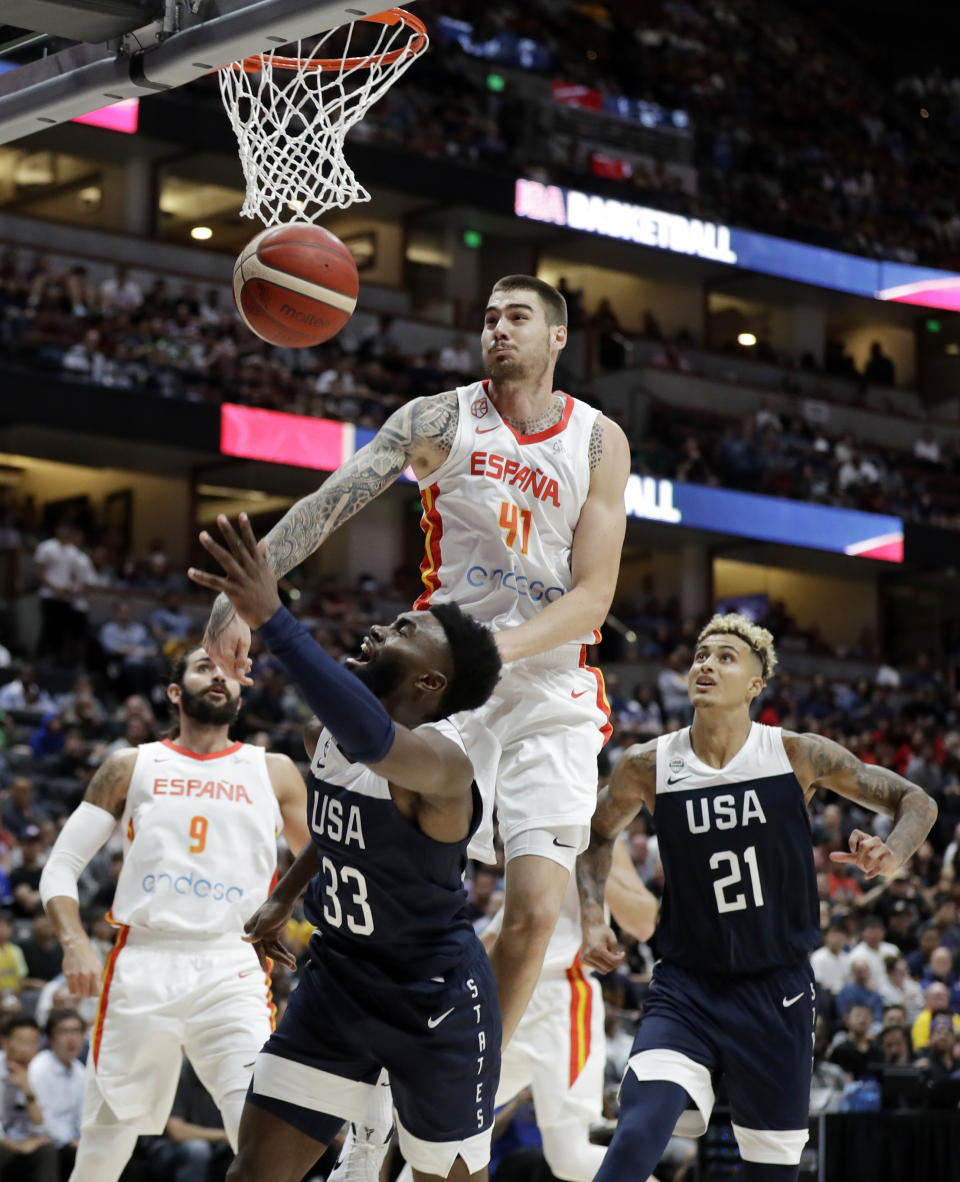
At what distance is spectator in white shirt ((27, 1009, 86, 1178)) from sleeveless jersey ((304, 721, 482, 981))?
5542 mm

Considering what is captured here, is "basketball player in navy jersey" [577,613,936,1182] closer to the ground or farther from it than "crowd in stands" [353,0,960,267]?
closer to the ground

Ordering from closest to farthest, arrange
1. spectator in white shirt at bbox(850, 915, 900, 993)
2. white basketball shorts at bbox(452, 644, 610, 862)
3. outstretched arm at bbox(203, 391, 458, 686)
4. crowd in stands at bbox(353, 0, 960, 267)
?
outstretched arm at bbox(203, 391, 458, 686) → white basketball shorts at bbox(452, 644, 610, 862) → spectator in white shirt at bbox(850, 915, 900, 993) → crowd in stands at bbox(353, 0, 960, 267)

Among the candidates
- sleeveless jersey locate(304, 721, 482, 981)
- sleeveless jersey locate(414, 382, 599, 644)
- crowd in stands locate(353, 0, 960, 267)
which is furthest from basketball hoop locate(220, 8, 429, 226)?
crowd in stands locate(353, 0, 960, 267)

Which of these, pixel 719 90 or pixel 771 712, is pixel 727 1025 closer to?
pixel 771 712

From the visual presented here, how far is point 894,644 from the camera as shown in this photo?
33.1m

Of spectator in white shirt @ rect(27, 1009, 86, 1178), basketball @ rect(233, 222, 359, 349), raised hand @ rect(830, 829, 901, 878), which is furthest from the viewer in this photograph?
spectator in white shirt @ rect(27, 1009, 86, 1178)

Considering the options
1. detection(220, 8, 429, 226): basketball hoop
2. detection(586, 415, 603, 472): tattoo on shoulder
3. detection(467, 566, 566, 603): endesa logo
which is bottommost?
detection(467, 566, 566, 603): endesa logo

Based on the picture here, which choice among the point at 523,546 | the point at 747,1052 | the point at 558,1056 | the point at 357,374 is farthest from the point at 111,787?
the point at 357,374

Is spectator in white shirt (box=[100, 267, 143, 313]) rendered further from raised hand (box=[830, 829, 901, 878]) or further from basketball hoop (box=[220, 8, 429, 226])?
raised hand (box=[830, 829, 901, 878])

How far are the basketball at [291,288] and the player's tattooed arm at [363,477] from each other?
17.7 inches

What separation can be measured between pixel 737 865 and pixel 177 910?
2101mm

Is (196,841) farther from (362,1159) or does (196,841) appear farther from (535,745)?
(362,1159)

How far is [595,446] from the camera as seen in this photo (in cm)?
570

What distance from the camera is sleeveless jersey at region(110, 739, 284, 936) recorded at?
261 inches
